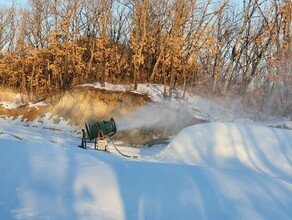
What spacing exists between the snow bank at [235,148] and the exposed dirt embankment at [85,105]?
1401 centimetres

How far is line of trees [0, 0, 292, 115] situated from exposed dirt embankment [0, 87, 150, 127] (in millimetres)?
2218

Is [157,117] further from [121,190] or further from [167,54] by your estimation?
[121,190]

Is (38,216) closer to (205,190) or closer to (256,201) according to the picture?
(205,190)

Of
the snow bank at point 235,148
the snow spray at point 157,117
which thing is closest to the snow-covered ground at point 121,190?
the snow bank at point 235,148

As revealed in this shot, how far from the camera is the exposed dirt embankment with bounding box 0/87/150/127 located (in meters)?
30.4

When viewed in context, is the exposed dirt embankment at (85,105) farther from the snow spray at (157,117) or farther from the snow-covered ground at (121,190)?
the snow-covered ground at (121,190)

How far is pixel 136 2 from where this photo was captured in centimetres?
3541

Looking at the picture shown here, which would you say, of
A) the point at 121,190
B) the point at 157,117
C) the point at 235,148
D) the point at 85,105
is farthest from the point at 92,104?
the point at 121,190

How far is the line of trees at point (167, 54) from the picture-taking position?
107 feet

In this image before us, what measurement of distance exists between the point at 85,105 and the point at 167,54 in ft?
23.7

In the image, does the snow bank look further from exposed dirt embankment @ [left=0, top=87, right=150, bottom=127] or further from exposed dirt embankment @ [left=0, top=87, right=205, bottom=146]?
exposed dirt embankment @ [left=0, top=87, right=150, bottom=127]

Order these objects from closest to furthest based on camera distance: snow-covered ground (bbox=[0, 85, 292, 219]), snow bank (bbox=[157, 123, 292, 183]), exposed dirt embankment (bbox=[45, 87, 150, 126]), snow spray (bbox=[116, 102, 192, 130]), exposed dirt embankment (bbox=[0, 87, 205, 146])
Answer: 1. snow-covered ground (bbox=[0, 85, 292, 219])
2. snow bank (bbox=[157, 123, 292, 183])
3. exposed dirt embankment (bbox=[0, 87, 205, 146])
4. snow spray (bbox=[116, 102, 192, 130])
5. exposed dirt embankment (bbox=[45, 87, 150, 126])

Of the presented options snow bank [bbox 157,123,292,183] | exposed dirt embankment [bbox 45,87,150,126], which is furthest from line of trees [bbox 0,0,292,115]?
snow bank [bbox 157,123,292,183]

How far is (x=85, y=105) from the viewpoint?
3180 cm
